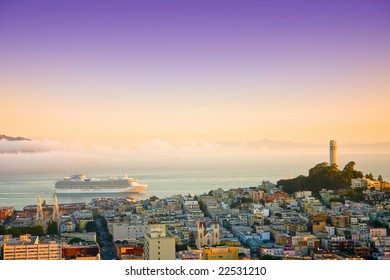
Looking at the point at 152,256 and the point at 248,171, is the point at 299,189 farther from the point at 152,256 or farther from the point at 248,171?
the point at 152,256

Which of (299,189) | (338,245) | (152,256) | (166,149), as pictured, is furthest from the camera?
(299,189)

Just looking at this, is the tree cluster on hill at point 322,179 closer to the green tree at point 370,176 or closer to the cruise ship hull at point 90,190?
the green tree at point 370,176

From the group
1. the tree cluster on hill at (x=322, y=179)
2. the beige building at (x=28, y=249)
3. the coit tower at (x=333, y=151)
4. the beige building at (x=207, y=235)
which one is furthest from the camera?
the tree cluster on hill at (x=322, y=179)

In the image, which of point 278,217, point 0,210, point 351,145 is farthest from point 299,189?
point 0,210

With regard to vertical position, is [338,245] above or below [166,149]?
below

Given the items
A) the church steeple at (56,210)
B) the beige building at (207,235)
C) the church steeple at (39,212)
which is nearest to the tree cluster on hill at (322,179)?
the beige building at (207,235)

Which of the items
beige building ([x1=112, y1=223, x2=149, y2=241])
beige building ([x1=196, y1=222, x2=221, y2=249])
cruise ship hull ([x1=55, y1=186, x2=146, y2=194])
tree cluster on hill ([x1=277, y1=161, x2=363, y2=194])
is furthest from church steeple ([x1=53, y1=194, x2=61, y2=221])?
tree cluster on hill ([x1=277, y1=161, x2=363, y2=194])
